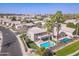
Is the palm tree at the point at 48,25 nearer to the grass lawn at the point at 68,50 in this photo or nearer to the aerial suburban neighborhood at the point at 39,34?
the aerial suburban neighborhood at the point at 39,34

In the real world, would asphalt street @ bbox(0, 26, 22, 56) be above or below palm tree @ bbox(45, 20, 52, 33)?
below

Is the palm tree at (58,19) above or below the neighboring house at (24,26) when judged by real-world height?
above

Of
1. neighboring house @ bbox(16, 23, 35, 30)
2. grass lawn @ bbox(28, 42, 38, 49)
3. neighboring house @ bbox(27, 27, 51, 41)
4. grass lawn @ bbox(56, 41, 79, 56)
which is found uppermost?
neighboring house @ bbox(16, 23, 35, 30)

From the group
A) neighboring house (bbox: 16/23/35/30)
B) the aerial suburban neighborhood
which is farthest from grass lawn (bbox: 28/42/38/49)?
neighboring house (bbox: 16/23/35/30)

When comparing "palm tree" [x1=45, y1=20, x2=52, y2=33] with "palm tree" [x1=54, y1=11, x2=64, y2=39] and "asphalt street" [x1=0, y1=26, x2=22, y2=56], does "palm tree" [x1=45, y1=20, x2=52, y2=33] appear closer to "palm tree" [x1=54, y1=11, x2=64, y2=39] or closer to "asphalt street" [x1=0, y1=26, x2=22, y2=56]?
"palm tree" [x1=54, y1=11, x2=64, y2=39]

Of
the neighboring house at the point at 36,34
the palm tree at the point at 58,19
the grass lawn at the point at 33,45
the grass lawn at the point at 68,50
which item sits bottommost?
the grass lawn at the point at 68,50

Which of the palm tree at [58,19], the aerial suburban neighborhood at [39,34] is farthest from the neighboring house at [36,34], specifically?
the palm tree at [58,19]

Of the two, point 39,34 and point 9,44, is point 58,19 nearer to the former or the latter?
point 39,34

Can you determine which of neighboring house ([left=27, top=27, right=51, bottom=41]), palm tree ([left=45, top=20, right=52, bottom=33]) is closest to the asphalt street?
neighboring house ([left=27, top=27, right=51, bottom=41])
